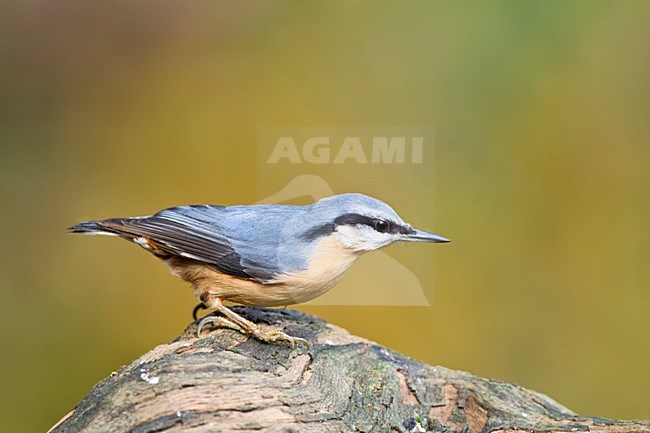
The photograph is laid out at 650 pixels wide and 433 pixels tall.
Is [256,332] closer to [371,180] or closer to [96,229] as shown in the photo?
[96,229]

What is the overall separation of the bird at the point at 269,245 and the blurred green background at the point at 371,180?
837 millimetres

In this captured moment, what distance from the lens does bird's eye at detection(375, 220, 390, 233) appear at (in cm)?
240

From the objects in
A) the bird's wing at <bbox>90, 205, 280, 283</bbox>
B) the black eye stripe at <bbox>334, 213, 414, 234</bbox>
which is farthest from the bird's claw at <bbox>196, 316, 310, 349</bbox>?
the black eye stripe at <bbox>334, 213, 414, 234</bbox>

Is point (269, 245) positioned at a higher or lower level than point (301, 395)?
higher

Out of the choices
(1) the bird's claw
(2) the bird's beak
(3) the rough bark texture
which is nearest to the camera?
(3) the rough bark texture

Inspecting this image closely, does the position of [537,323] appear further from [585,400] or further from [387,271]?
[387,271]

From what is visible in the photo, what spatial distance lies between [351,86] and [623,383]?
68.2 inches

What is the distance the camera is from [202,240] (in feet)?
7.95

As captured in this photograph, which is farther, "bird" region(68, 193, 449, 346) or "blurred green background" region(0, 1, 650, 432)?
"blurred green background" region(0, 1, 650, 432)

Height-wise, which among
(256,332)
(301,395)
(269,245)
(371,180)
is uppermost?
(371,180)

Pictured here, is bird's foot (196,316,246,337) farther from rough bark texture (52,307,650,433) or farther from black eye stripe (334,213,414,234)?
black eye stripe (334,213,414,234)

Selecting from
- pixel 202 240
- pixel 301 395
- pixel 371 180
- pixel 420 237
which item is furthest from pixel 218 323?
pixel 371 180

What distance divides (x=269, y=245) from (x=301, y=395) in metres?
0.55

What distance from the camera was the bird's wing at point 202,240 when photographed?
93.0 inches
